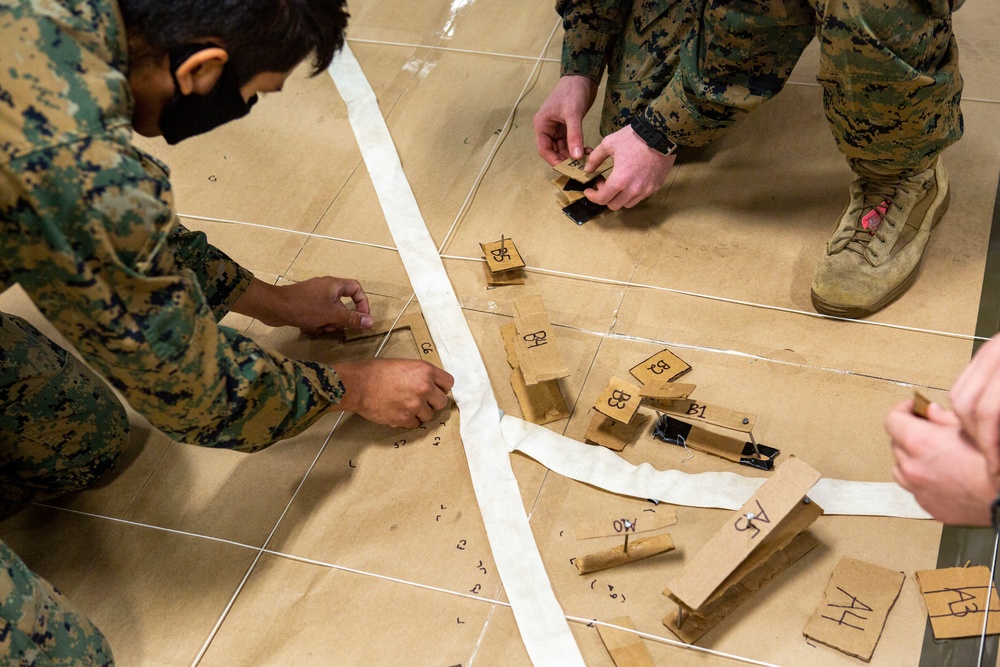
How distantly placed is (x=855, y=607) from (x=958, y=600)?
15 centimetres

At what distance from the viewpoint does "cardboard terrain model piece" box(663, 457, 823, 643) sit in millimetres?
1230

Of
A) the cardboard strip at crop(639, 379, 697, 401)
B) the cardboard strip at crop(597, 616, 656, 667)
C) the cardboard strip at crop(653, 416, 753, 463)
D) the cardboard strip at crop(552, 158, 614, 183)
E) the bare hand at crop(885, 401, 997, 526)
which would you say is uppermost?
the bare hand at crop(885, 401, 997, 526)

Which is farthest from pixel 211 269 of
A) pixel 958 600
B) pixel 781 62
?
pixel 958 600

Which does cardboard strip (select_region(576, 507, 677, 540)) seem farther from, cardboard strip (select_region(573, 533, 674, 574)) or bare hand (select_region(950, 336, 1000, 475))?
bare hand (select_region(950, 336, 1000, 475))

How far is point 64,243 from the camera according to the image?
1.03 meters

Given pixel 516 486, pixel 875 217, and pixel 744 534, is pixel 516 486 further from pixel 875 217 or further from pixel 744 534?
pixel 875 217

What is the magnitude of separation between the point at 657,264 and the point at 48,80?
1.21 m

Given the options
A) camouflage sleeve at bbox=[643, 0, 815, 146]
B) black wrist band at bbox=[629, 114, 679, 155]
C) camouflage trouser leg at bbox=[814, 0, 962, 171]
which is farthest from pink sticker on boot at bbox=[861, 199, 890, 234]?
black wrist band at bbox=[629, 114, 679, 155]

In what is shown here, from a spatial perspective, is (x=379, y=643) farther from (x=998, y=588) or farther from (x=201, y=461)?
(x=998, y=588)

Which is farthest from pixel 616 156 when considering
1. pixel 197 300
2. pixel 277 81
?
pixel 197 300

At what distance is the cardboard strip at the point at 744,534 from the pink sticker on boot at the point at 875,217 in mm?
686

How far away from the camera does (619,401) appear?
5.01 ft

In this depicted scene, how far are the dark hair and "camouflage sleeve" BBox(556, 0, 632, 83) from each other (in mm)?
868

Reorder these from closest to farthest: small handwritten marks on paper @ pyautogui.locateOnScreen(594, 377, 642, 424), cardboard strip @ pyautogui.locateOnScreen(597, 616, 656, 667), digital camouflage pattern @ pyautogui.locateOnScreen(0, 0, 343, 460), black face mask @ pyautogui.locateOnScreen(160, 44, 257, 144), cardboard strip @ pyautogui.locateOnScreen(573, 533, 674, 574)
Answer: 1. digital camouflage pattern @ pyautogui.locateOnScreen(0, 0, 343, 460)
2. black face mask @ pyautogui.locateOnScreen(160, 44, 257, 144)
3. cardboard strip @ pyautogui.locateOnScreen(597, 616, 656, 667)
4. cardboard strip @ pyautogui.locateOnScreen(573, 533, 674, 574)
5. small handwritten marks on paper @ pyautogui.locateOnScreen(594, 377, 642, 424)
